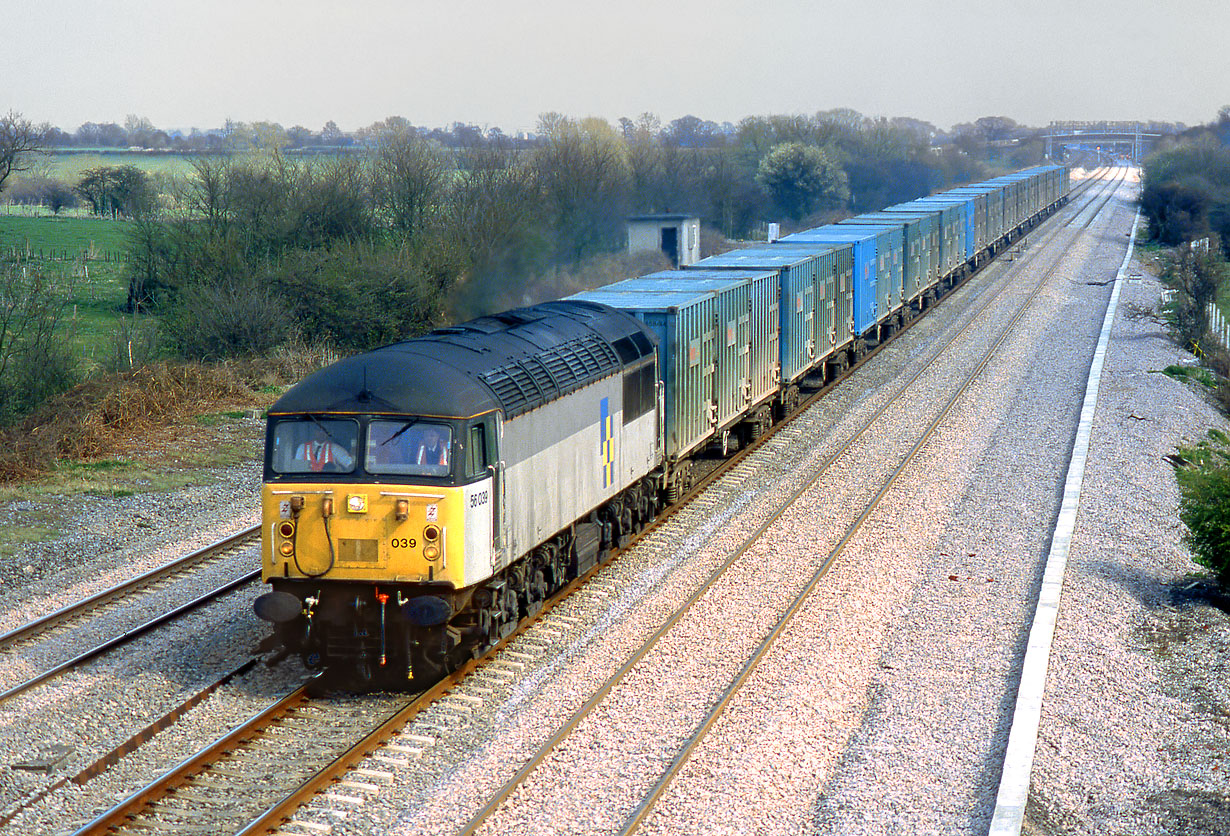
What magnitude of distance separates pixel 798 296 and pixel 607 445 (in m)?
10.8

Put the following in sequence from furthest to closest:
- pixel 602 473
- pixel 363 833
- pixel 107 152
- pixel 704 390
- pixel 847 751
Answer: pixel 107 152, pixel 704 390, pixel 602 473, pixel 847 751, pixel 363 833

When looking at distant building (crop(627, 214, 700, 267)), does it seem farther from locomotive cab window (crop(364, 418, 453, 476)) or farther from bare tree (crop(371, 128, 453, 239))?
locomotive cab window (crop(364, 418, 453, 476))

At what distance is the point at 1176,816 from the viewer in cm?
937

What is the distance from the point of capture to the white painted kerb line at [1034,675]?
915cm

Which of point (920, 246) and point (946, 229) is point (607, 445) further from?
point (946, 229)

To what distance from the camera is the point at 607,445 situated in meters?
15.2

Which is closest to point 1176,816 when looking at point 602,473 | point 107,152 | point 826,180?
point 602,473

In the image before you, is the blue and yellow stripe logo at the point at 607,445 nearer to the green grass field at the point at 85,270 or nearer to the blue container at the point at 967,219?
the green grass field at the point at 85,270

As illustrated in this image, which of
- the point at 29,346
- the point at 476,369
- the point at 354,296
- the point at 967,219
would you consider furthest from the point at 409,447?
the point at 967,219

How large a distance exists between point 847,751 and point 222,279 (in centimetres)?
2714

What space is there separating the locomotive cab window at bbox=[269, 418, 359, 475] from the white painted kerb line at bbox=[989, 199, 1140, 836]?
20.5ft

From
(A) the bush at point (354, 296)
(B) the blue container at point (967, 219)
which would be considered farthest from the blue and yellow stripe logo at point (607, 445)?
(B) the blue container at point (967, 219)

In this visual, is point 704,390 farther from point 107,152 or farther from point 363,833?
point 107,152

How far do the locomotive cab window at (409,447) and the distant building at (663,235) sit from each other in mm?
35336
